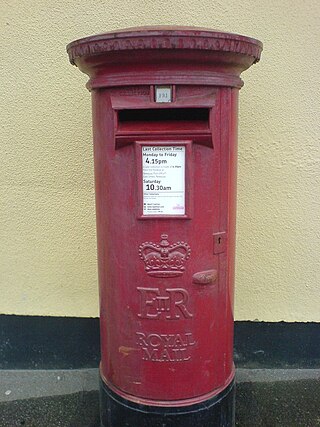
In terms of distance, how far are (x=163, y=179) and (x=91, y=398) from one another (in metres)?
1.44

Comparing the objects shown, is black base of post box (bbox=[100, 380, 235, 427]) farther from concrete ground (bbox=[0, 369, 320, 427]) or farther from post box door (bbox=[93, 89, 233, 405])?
concrete ground (bbox=[0, 369, 320, 427])

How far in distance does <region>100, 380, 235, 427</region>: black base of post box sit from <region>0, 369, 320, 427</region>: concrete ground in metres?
0.37

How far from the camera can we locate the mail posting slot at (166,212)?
1470 millimetres

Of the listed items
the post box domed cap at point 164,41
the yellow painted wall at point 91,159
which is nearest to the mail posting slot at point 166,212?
the post box domed cap at point 164,41

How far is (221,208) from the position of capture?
1.63 meters

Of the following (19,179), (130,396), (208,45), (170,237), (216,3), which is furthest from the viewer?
(19,179)

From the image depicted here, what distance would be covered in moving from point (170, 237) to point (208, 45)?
66 cm

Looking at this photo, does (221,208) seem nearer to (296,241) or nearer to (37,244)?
(296,241)

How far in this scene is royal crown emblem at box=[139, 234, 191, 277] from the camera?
157 centimetres

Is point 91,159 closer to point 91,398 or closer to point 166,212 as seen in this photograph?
point 166,212

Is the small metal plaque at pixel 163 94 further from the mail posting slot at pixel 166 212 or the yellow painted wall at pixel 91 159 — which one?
the yellow painted wall at pixel 91 159

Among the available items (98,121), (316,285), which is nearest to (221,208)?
(98,121)

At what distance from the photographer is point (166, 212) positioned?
1550 millimetres

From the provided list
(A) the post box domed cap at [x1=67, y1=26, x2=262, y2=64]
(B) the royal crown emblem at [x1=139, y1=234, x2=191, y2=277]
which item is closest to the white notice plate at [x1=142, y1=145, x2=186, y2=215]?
(B) the royal crown emblem at [x1=139, y1=234, x2=191, y2=277]
